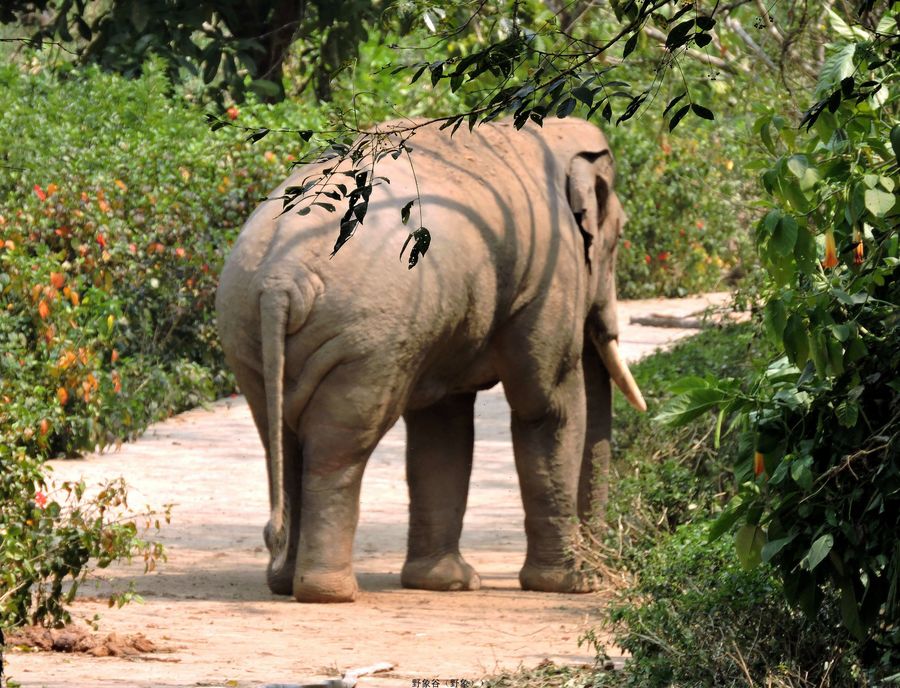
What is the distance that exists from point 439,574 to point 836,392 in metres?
3.85

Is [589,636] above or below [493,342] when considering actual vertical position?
below

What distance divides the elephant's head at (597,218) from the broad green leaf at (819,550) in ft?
13.8

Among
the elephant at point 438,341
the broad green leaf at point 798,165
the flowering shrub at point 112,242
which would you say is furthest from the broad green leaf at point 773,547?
the flowering shrub at point 112,242

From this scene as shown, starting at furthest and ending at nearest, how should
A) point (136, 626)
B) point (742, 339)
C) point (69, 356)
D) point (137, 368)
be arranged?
point (137, 368)
point (69, 356)
point (742, 339)
point (136, 626)

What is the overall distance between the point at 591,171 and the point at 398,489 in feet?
13.9

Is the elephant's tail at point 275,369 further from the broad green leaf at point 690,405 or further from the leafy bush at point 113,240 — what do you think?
the leafy bush at point 113,240

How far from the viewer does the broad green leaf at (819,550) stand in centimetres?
434

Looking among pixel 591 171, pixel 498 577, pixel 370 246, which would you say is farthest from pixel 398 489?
pixel 370 246

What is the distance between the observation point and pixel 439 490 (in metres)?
8.53

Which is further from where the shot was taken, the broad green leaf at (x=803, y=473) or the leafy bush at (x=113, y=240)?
the leafy bush at (x=113, y=240)

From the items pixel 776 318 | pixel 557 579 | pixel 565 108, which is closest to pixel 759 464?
pixel 776 318

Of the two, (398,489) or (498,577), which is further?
(398,489)

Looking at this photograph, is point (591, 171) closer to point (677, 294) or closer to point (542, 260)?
point (542, 260)

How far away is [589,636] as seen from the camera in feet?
17.7
